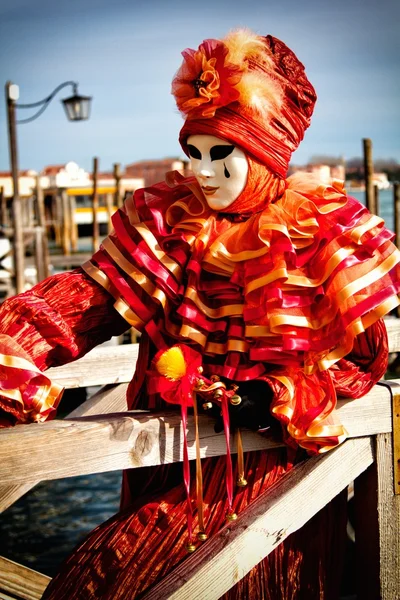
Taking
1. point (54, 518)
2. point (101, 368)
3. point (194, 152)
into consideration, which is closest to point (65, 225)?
point (54, 518)

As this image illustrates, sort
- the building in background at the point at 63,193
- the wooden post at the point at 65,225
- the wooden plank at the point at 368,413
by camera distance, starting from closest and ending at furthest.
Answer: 1. the wooden plank at the point at 368,413
2. the wooden post at the point at 65,225
3. the building in background at the point at 63,193

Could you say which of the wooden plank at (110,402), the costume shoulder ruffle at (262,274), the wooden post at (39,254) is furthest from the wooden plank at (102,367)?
the wooden post at (39,254)

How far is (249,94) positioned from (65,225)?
27370 mm

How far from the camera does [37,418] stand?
1.85 meters

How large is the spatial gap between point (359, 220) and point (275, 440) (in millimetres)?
547

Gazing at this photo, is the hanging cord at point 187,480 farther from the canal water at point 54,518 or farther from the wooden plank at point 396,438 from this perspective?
the canal water at point 54,518

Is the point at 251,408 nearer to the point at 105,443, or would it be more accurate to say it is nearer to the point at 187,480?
the point at 187,480

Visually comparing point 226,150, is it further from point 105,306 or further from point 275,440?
point 275,440

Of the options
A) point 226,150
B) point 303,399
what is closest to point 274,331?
point 303,399

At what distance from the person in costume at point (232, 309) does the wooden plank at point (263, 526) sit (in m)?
0.06

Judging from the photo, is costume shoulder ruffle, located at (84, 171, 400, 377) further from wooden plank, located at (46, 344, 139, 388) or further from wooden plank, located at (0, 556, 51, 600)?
wooden plank, located at (0, 556, 51, 600)

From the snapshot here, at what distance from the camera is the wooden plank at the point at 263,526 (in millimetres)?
1767

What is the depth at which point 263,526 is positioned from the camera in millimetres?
1853

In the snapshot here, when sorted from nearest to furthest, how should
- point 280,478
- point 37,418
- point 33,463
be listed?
point 33,463, point 37,418, point 280,478
